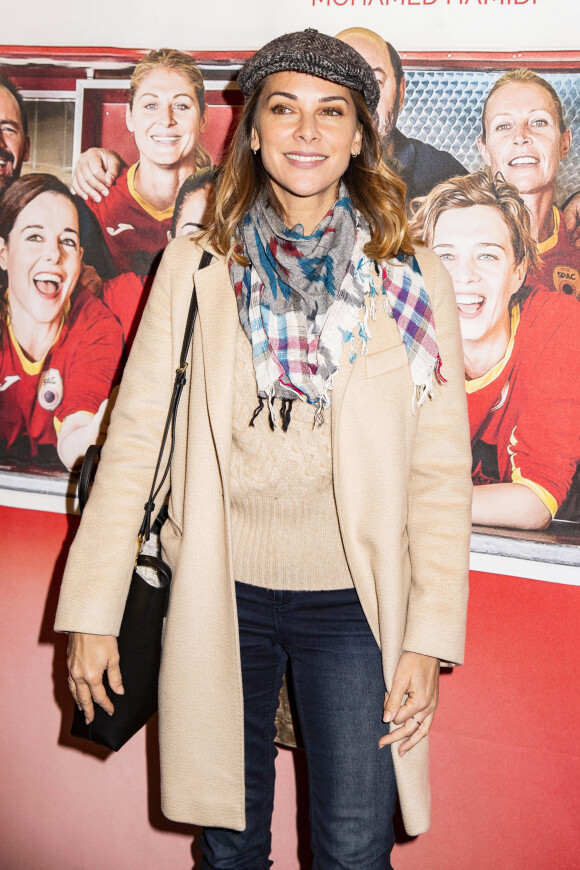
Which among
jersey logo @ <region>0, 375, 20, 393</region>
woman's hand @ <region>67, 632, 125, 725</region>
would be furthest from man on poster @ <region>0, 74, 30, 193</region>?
woman's hand @ <region>67, 632, 125, 725</region>

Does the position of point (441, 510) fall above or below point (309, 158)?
below

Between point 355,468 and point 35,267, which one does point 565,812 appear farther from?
point 35,267

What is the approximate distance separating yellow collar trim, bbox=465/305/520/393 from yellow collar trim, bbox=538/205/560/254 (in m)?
0.14

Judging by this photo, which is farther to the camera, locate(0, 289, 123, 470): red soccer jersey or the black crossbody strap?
locate(0, 289, 123, 470): red soccer jersey

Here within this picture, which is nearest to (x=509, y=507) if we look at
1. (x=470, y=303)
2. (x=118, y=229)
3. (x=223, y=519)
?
(x=470, y=303)

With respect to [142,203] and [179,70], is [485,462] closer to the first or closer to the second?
[142,203]

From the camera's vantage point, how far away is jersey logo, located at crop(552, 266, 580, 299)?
1796 millimetres

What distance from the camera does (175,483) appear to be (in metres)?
1.62

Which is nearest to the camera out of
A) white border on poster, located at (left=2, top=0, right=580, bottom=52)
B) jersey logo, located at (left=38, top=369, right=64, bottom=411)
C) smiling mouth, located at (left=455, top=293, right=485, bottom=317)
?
white border on poster, located at (left=2, top=0, right=580, bottom=52)

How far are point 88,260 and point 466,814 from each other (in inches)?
69.6

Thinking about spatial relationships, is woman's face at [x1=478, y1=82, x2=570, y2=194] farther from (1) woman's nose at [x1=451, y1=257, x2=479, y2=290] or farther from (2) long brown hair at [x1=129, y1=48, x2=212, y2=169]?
(2) long brown hair at [x1=129, y1=48, x2=212, y2=169]

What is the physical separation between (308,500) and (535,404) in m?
0.65

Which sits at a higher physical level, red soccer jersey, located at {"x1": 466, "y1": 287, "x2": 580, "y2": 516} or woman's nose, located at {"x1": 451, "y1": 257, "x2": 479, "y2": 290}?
woman's nose, located at {"x1": 451, "y1": 257, "x2": 479, "y2": 290}

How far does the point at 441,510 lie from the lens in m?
1.54
